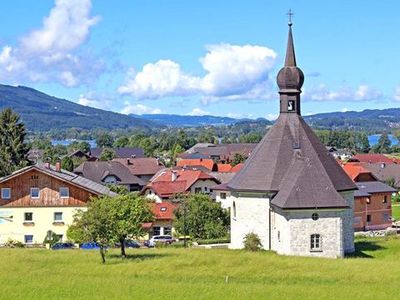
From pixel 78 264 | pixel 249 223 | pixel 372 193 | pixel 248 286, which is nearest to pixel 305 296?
pixel 248 286

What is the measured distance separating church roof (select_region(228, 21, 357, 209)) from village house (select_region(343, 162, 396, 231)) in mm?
29355

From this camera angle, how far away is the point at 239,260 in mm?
35094

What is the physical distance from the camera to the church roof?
40031 millimetres

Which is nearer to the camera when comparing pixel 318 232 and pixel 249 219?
pixel 318 232

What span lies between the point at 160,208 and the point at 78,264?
3179cm

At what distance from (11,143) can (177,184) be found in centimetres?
2165

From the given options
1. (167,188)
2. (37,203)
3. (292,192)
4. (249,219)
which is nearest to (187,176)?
(167,188)

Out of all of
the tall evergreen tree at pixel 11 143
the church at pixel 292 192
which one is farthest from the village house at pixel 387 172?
the church at pixel 292 192

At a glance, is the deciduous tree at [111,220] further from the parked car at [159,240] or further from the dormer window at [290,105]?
the parked car at [159,240]

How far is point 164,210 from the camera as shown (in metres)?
65.6

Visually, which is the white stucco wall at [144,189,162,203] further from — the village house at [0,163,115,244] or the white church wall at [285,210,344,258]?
the white church wall at [285,210,344,258]

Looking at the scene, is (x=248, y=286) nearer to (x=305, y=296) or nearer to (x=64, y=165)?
(x=305, y=296)

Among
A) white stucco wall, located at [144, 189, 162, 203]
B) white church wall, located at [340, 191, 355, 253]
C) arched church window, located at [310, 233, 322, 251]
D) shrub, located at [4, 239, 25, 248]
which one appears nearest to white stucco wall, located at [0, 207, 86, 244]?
shrub, located at [4, 239, 25, 248]

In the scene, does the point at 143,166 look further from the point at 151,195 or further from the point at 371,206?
the point at 371,206
